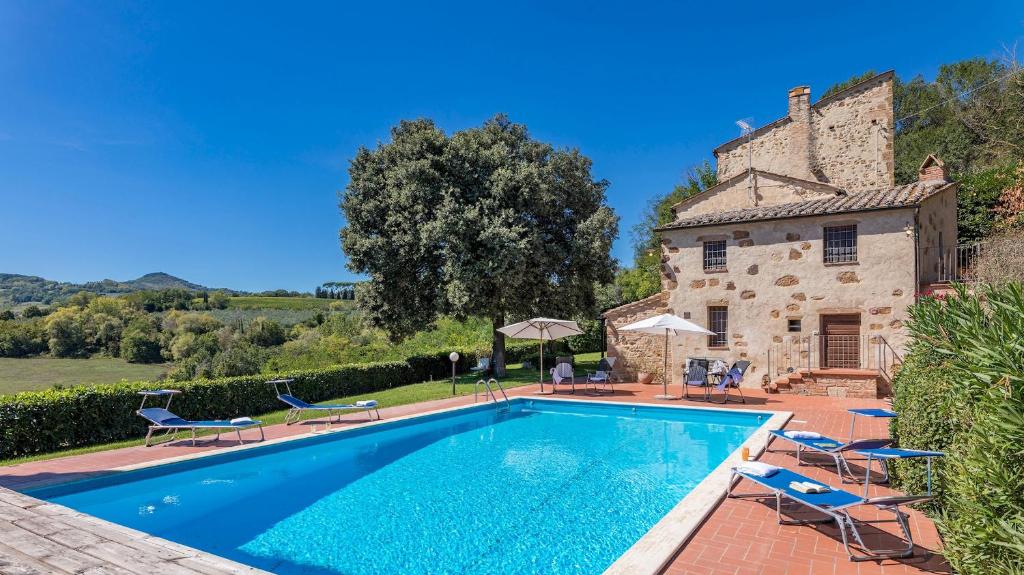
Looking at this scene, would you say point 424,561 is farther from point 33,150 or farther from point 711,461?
point 33,150

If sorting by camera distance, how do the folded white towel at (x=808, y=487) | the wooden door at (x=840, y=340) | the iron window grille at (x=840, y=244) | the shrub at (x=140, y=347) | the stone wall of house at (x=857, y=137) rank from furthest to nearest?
the shrub at (x=140, y=347) → the stone wall of house at (x=857, y=137) → the iron window grille at (x=840, y=244) → the wooden door at (x=840, y=340) → the folded white towel at (x=808, y=487)

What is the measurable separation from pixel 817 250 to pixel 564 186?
9.33 m

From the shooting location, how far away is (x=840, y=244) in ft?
51.0

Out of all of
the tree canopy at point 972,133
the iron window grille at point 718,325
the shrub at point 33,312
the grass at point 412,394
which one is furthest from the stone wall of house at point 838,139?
the shrub at point 33,312

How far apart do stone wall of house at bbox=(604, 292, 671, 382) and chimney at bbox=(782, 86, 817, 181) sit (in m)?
8.34

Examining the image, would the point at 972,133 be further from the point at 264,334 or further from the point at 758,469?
the point at 264,334

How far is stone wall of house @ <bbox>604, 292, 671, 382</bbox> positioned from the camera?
60.5 feet

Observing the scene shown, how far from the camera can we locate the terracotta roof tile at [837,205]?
1468 centimetres

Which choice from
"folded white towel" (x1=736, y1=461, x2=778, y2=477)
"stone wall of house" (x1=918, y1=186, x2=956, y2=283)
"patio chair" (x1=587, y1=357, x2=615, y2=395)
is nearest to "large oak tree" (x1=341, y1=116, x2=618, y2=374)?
"patio chair" (x1=587, y1=357, x2=615, y2=395)

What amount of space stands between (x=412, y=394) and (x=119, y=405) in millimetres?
7958

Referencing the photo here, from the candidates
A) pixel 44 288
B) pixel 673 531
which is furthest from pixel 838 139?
pixel 44 288

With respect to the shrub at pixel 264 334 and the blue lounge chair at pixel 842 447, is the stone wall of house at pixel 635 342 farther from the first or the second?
the shrub at pixel 264 334

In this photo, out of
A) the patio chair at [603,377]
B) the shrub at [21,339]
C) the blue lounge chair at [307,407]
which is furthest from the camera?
the shrub at [21,339]

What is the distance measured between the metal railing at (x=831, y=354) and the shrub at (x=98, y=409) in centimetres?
1500
